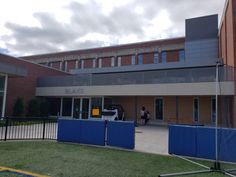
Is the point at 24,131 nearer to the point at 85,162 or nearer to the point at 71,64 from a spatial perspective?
the point at 85,162

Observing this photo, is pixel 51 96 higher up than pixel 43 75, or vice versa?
pixel 43 75

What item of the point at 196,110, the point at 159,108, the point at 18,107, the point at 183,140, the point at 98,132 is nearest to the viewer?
the point at 183,140

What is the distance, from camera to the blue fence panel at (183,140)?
7.42 meters

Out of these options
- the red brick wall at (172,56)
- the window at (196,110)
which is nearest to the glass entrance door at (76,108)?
the window at (196,110)

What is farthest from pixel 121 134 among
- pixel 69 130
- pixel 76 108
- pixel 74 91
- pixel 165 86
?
pixel 76 108

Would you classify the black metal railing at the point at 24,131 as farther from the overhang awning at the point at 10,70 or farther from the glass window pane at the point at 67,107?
the glass window pane at the point at 67,107

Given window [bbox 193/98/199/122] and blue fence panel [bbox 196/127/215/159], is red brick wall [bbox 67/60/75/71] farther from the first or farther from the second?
blue fence panel [bbox 196/127/215/159]

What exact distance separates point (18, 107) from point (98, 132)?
14496 mm

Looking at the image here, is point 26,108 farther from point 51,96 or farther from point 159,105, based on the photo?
point 159,105

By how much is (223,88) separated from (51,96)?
17461 millimetres

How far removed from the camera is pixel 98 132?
905 centimetres

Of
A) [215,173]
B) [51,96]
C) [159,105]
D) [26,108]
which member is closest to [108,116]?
[159,105]

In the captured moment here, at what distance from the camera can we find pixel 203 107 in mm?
19000

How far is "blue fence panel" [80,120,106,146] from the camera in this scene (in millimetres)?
8977
